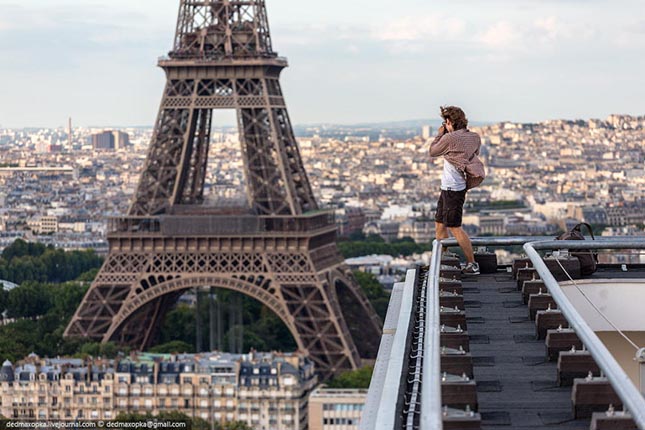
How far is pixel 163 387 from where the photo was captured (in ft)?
153

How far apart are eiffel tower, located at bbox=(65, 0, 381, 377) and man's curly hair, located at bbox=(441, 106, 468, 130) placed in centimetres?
3524

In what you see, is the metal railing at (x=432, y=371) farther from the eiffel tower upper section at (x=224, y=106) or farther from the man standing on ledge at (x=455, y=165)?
the eiffel tower upper section at (x=224, y=106)

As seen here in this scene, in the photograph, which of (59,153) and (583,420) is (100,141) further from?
(583,420)

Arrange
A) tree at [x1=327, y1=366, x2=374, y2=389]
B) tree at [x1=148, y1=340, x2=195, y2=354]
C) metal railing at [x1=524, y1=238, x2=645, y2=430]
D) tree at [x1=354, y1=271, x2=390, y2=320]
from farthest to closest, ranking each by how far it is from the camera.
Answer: tree at [x1=354, y1=271, x2=390, y2=320], tree at [x1=148, y1=340, x2=195, y2=354], tree at [x1=327, y1=366, x2=374, y2=389], metal railing at [x1=524, y1=238, x2=645, y2=430]

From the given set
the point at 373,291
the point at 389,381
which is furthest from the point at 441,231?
the point at 373,291

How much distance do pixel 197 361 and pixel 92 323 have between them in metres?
2.71

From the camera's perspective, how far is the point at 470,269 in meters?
11.7

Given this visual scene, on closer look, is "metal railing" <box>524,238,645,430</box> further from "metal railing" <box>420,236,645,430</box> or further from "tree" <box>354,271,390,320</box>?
"tree" <box>354,271,390,320</box>

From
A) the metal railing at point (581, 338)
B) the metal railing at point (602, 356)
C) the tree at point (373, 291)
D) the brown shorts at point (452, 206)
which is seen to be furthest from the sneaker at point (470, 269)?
the tree at point (373, 291)

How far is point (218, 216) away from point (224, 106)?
2719 mm

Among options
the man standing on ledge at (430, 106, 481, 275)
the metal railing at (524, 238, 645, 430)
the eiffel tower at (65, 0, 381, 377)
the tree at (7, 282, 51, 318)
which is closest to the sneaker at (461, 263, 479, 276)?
the man standing on ledge at (430, 106, 481, 275)

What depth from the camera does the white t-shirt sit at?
39.4 ft

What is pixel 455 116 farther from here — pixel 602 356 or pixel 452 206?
pixel 602 356

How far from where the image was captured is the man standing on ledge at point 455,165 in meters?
11.7
